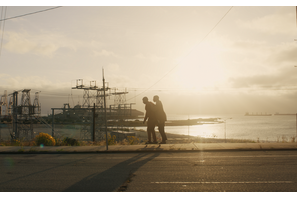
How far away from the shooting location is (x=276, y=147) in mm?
11500

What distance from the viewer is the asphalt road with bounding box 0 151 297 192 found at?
536 cm

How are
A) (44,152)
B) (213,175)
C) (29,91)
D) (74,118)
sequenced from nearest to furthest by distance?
(213,175) < (44,152) < (74,118) < (29,91)

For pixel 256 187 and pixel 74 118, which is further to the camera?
pixel 74 118

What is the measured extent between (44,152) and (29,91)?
41358 millimetres

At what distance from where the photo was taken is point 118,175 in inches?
257

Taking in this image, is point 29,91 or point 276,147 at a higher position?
point 29,91

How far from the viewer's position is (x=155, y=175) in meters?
6.46

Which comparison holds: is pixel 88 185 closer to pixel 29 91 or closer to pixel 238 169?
pixel 238 169

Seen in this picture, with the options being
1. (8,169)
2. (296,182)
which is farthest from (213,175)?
(8,169)

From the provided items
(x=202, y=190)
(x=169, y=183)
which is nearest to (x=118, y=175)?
(x=169, y=183)

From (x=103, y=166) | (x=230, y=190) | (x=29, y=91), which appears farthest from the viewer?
(x=29, y=91)

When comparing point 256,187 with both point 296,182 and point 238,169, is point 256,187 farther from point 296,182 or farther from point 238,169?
point 238,169

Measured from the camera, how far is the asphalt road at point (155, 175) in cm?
536

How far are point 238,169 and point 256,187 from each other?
185 cm
